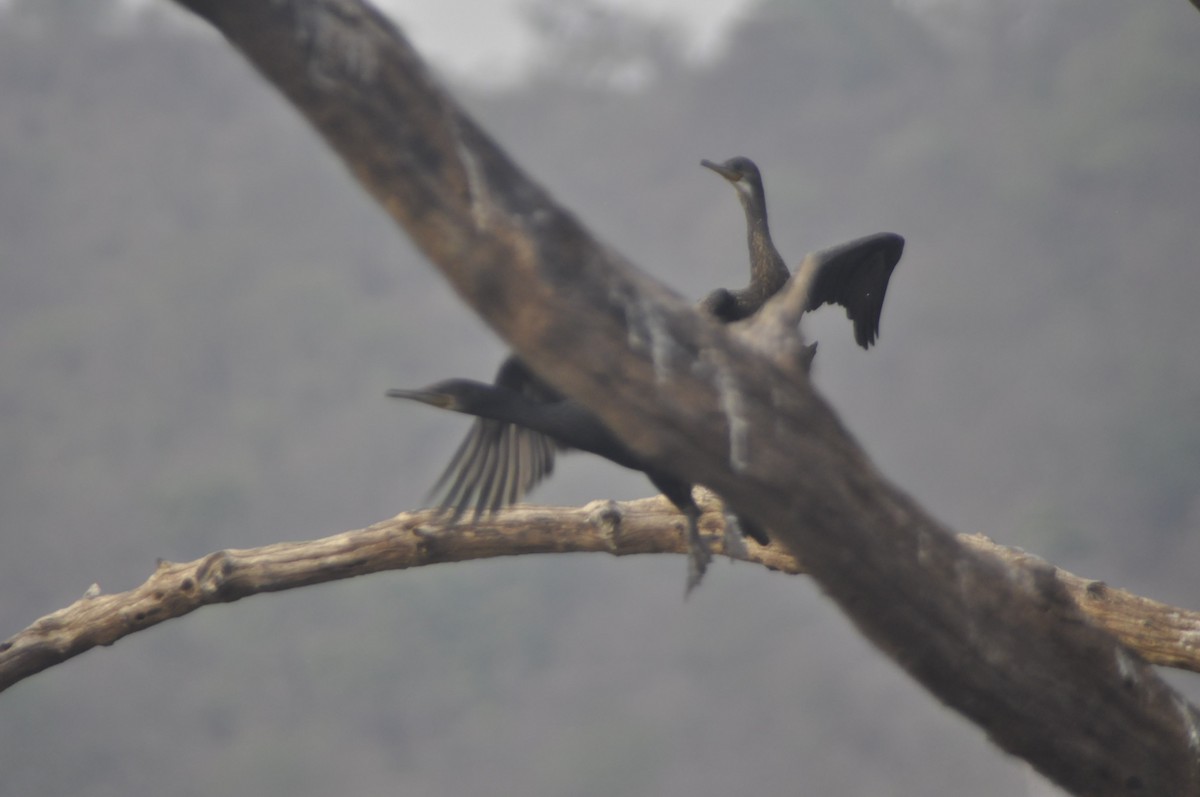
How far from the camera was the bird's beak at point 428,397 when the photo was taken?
197 cm

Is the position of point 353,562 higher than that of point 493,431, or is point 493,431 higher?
point 493,431

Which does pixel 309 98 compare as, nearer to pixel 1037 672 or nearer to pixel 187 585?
pixel 1037 672

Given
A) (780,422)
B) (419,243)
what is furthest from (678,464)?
(419,243)

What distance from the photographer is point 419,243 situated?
115 centimetres

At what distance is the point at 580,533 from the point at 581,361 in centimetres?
139

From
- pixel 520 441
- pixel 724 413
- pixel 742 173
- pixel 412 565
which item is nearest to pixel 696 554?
pixel 520 441

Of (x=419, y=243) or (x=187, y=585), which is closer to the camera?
(x=419, y=243)

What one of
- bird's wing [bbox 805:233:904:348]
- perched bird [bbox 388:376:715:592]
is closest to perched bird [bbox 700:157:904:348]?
bird's wing [bbox 805:233:904:348]

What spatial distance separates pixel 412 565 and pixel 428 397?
605 mm

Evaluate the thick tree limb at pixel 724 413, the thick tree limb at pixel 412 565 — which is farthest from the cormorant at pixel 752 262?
the thick tree limb at pixel 724 413

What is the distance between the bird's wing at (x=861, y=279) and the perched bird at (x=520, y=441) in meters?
0.62

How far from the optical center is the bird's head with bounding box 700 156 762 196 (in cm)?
275

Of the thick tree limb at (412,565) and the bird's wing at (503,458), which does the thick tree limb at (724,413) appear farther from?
the bird's wing at (503,458)

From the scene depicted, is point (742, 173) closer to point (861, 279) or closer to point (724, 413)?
point (861, 279)
